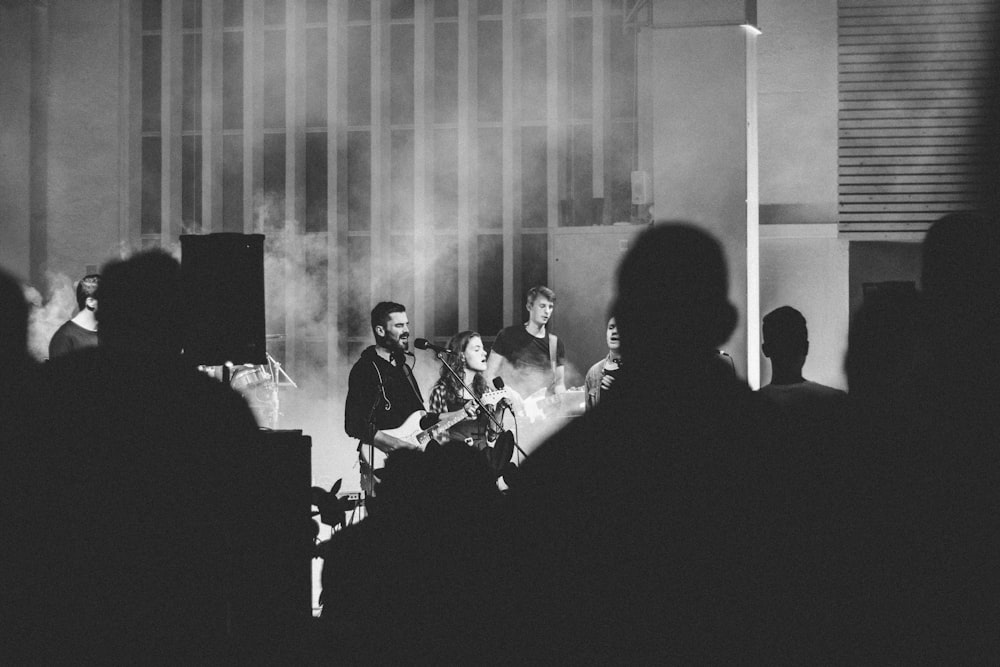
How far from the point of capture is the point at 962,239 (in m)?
1.46

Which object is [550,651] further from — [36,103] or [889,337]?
[36,103]

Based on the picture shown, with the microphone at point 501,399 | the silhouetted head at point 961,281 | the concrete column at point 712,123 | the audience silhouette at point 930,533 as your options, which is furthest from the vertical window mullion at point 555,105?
the audience silhouette at point 930,533

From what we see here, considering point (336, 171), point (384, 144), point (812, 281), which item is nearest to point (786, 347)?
point (812, 281)

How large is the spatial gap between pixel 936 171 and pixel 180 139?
6.64m

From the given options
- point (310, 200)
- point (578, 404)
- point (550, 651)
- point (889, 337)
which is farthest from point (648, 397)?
point (310, 200)

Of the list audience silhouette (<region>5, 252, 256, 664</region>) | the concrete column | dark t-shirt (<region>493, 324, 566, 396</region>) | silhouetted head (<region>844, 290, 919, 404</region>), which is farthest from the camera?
the concrete column

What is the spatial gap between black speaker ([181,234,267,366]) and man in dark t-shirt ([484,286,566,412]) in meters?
2.81

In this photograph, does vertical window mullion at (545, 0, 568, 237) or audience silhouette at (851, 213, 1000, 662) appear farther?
vertical window mullion at (545, 0, 568, 237)

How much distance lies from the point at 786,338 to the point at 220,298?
6.67ft

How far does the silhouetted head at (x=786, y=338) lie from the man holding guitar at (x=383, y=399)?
2021mm

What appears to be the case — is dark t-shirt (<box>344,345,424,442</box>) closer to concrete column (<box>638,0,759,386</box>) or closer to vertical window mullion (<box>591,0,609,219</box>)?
concrete column (<box>638,0,759,386</box>)

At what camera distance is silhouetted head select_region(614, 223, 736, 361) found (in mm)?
991

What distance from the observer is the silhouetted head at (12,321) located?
5.75ft

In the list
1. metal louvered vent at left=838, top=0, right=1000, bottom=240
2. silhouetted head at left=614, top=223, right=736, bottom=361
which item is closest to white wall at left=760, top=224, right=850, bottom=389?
metal louvered vent at left=838, top=0, right=1000, bottom=240
